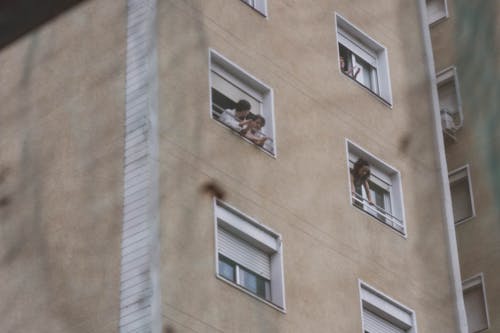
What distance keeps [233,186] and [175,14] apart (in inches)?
79.4

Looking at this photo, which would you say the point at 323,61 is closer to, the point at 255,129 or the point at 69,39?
the point at 255,129

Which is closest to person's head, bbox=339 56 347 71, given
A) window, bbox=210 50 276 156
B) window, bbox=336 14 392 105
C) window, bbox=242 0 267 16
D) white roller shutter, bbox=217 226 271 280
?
window, bbox=336 14 392 105

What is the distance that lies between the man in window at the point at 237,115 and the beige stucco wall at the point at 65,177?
1111 millimetres

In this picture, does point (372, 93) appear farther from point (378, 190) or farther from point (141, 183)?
point (141, 183)

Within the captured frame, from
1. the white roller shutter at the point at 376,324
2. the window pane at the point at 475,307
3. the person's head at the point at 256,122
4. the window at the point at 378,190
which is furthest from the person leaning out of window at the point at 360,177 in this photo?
the window pane at the point at 475,307

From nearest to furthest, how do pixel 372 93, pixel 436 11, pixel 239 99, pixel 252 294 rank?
pixel 252 294, pixel 239 99, pixel 372 93, pixel 436 11

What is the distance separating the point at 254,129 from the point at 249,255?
1.56 meters

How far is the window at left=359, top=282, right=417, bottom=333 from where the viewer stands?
14047mm

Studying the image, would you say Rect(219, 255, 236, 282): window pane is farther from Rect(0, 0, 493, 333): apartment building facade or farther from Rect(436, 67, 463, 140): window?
Rect(436, 67, 463, 140): window

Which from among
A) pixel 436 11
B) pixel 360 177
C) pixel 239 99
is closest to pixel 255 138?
pixel 239 99

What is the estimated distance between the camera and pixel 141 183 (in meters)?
12.1

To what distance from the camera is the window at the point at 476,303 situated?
58.2ft

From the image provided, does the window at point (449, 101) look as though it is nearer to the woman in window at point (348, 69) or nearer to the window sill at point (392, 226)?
the woman in window at point (348, 69)

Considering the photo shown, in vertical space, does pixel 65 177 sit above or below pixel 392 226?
below
